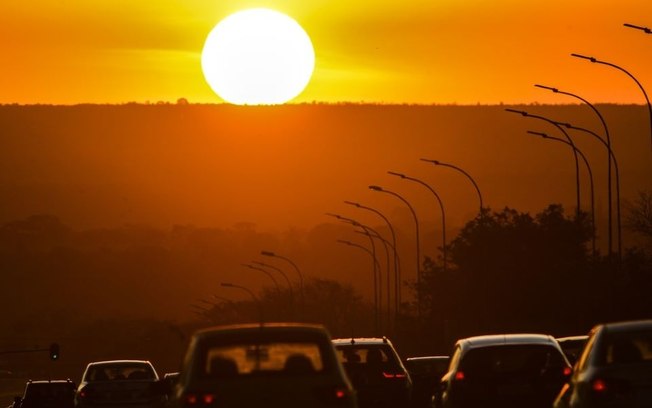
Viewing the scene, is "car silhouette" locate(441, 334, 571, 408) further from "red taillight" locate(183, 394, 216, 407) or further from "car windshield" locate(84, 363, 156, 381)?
"car windshield" locate(84, 363, 156, 381)

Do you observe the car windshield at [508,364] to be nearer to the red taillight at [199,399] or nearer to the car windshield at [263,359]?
the car windshield at [263,359]

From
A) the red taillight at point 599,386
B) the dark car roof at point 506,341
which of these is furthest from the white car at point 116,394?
the red taillight at point 599,386

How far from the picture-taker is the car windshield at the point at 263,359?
17.6 meters

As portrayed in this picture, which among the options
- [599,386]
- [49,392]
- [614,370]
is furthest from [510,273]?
[599,386]

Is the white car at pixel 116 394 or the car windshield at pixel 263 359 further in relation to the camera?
the white car at pixel 116 394

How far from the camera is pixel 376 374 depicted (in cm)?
2808

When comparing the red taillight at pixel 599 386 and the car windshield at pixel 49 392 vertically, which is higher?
the red taillight at pixel 599 386

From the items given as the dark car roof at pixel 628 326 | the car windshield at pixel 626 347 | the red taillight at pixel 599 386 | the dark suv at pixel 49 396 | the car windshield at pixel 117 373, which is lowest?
the dark suv at pixel 49 396

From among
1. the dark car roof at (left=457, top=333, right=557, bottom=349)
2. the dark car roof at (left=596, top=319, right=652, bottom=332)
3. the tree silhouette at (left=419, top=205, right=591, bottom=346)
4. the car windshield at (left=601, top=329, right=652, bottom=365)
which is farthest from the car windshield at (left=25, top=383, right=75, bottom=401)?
the tree silhouette at (left=419, top=205, right=591, bottom=346)

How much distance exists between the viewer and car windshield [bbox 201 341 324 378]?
1762 cm

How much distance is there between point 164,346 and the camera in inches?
7274

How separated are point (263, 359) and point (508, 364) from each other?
7.13 metres

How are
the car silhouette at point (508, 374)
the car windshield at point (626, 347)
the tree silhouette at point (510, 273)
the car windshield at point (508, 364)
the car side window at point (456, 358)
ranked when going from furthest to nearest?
the tree silhouette at point (510, 273) < the car side window at point (456, 358) < the car windshield at point (508, 364) < the car silhouette at point (508, 374) < the car windshield at point (626, 347)

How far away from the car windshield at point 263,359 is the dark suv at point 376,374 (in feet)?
32.3
